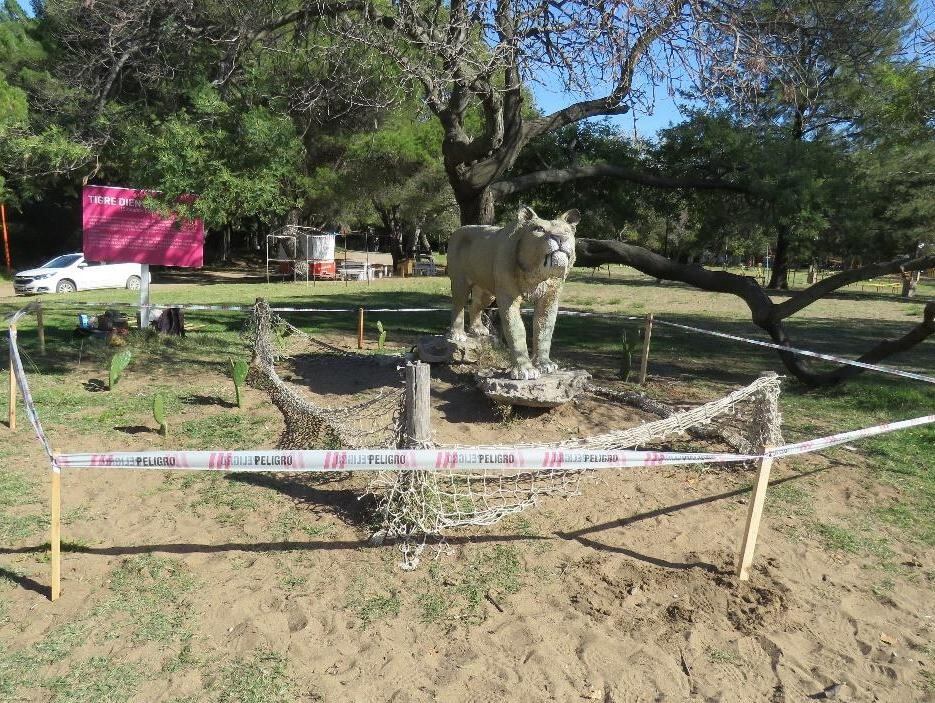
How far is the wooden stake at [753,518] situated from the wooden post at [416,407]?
1956 millimetres

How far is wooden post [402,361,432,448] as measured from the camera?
14.0ft

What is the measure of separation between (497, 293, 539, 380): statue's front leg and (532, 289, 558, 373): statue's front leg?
0.16 m

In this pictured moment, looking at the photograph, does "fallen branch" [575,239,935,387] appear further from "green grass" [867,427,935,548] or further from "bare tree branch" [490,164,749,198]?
"bare tree branch" [490,164,749,198]

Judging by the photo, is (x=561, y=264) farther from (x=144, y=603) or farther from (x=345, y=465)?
(x=144, y=603)

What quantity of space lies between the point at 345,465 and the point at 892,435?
5832 millimetres

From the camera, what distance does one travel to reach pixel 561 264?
5918 millimetres

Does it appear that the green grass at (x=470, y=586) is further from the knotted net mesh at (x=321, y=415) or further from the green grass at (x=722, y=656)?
the green grass at (x=722, y=656)

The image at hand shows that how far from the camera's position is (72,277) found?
19953mm

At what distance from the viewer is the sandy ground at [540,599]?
10.1 ft

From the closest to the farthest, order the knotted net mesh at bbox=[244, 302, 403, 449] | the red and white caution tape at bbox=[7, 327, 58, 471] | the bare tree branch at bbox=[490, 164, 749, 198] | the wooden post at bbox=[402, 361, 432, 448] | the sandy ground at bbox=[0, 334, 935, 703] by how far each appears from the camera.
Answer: the sandy ground at bbox=[0, 334, 935, 703] < the red and white caution tape at bbox=[7, 327, 58, 471] < the wooden post at bbox=[402, 361, 432, 448] < the knotted net mesh at bbox=[244, 302, 403, 449] < the bare tree branch at bbox=[490, 164, 749, 198]

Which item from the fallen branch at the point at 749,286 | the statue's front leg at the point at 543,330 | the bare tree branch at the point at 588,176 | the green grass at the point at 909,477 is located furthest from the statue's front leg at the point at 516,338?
the bare tree branch at the point at 588,176

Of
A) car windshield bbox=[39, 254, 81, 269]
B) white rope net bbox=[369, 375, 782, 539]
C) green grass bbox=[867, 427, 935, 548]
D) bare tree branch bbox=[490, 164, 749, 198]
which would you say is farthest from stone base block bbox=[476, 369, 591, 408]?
car windshield bbox=[39, 254, 81, 269]

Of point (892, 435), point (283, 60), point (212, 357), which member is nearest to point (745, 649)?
point (892, 435)

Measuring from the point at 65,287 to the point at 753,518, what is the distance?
69.3 ft
